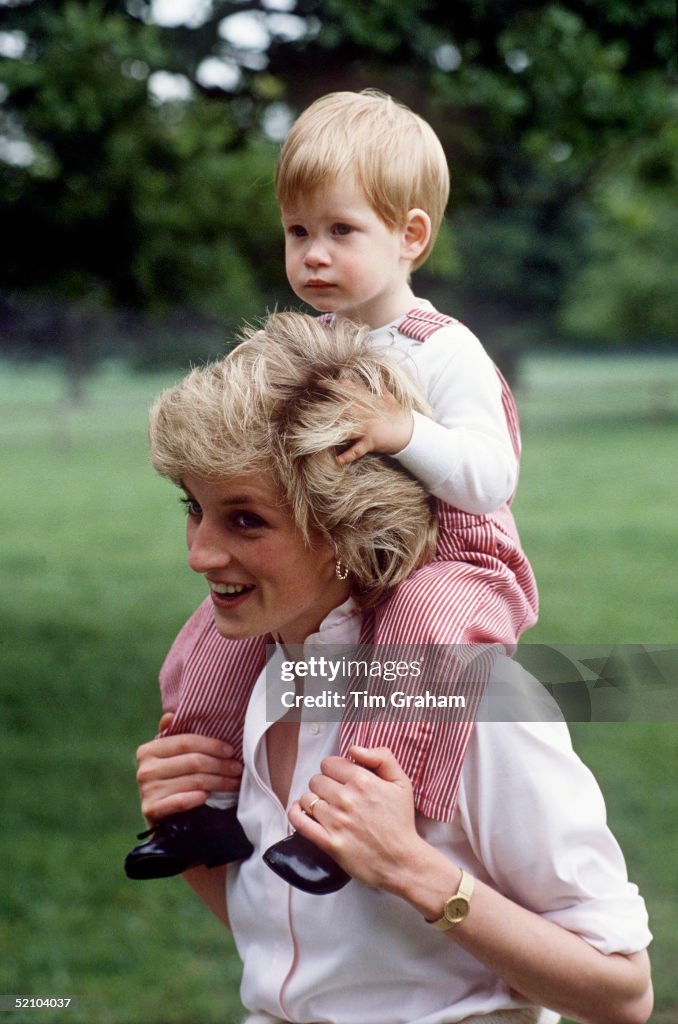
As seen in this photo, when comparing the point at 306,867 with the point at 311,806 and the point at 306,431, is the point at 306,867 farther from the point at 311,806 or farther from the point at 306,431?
the point at 306,431

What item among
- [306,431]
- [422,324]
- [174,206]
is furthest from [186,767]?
[174,206]

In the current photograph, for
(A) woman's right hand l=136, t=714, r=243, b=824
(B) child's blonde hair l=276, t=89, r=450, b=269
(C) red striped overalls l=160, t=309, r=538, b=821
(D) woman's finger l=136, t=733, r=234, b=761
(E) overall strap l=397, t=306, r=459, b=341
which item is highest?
(B) child's blonde hair l=276, t=89, r=450, b=269

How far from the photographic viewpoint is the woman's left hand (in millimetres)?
1347

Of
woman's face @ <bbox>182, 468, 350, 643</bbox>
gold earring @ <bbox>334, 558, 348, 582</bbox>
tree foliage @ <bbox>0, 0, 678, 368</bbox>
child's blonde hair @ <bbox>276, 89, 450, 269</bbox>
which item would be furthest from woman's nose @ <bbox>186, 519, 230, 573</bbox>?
tree foliage @ <bbox>0, 0, 678, 368</bbox>

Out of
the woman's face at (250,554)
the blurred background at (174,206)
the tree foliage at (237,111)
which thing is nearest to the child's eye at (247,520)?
the woman's face at (250,554)

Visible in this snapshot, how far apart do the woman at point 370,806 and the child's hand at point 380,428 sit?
0.02 m

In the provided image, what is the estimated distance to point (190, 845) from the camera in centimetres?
158

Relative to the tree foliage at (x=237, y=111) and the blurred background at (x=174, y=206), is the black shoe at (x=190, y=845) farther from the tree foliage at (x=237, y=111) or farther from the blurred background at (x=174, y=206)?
the tree foliage at (x=237, y=111)

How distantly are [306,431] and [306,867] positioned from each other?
19.0 inches

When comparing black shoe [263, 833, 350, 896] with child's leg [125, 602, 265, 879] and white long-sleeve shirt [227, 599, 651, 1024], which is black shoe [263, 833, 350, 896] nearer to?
white long-sleeve shirt [227, 599, 651, 1024]

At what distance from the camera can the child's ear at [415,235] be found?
5.48ft

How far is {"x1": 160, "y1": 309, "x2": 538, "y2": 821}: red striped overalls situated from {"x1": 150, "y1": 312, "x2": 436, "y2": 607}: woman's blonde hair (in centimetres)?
6

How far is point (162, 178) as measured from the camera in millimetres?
4898

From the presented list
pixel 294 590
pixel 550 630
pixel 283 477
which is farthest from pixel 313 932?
pixel 550 630
